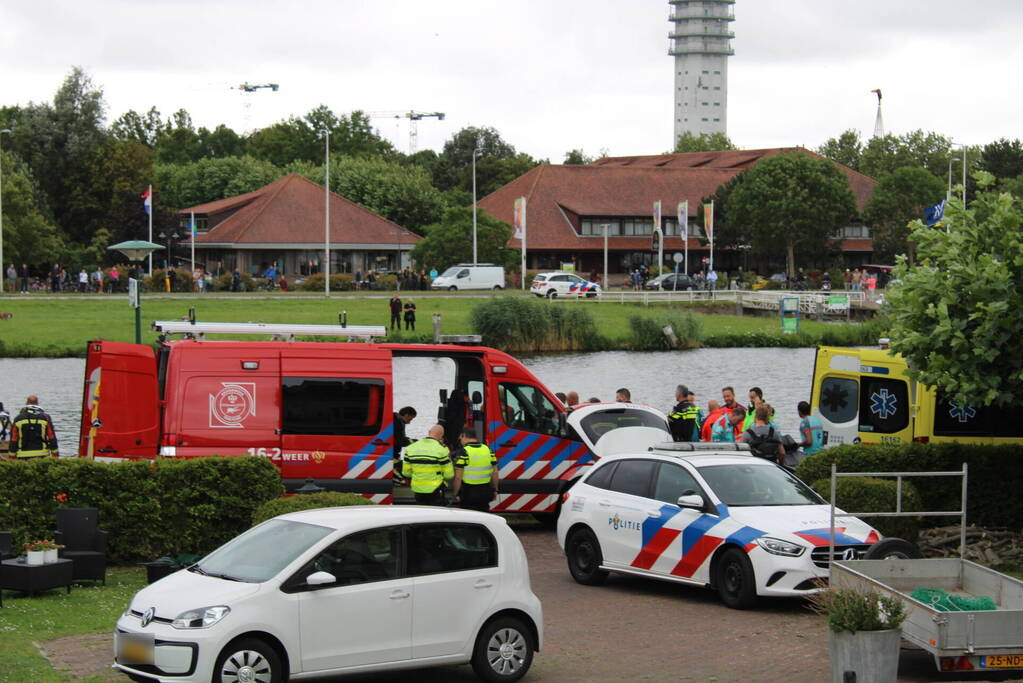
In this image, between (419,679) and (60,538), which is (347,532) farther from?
(60,538)

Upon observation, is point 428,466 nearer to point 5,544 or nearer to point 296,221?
point 5,544

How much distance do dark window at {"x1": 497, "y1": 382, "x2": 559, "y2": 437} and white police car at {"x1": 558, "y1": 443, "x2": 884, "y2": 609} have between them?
386cm

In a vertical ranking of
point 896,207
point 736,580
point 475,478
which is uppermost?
point 896,207

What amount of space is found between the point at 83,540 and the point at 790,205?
83.7 meters

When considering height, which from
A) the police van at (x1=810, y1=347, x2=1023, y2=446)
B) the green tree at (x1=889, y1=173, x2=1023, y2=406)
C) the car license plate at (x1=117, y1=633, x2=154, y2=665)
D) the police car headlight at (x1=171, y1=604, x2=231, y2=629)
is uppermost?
the green tree at (x1=889, y1=173, x2=1023, y2=406)

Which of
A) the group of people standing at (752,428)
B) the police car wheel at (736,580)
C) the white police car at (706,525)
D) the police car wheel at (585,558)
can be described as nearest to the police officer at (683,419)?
the group of people standing at (752,428)

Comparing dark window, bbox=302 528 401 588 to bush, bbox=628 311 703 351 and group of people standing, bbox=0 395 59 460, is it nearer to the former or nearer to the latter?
group of people standing, bbox=0 395 59 460

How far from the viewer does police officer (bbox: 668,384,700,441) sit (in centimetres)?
2259

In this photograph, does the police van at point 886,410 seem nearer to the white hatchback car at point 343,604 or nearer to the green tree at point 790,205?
the white hatchback car at point 343,604

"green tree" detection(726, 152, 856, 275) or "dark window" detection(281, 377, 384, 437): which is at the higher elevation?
"green tree" detection(726, 152, 856, 275)

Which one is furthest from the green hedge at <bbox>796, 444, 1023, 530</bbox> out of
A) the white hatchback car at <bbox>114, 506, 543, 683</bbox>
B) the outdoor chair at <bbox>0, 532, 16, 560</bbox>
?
the outdoor chair at <bbox>0, 532, 16, 560</bbox>

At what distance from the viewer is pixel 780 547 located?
1448cm

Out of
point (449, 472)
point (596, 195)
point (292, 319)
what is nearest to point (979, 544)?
point (449, 472)

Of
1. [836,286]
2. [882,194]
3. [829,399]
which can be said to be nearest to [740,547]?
[829,399]
